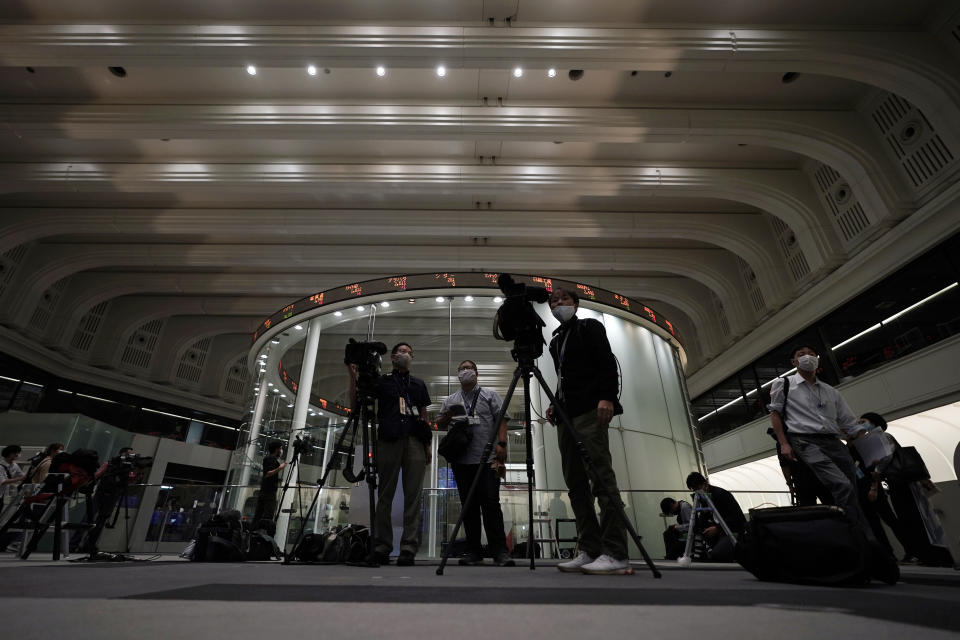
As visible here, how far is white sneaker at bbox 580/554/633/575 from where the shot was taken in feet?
7.96

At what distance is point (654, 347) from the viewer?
327 inches

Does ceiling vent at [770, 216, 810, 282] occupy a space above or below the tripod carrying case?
above

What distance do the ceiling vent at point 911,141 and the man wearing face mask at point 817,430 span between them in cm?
814

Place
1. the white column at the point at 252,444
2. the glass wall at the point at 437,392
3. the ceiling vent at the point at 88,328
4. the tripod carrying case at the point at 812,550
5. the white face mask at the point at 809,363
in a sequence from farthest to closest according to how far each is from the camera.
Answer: the ceiling vent at the point at 88,328 → the white column at the point at 252,444 → the glass wall at the point at 437,392 → the white face mask at the point at 809,363 → the tripod carrying case at the point at 812,550

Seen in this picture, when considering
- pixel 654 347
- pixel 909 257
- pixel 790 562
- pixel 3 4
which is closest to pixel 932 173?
pixel 909 257

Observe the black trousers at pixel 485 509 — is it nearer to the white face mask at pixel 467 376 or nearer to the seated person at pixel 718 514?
the white face mask at pixel 467 376

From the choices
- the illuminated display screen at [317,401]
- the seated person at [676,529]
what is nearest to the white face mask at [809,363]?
the seated person at [676,529]

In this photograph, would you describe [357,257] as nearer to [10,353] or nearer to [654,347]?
[654,347]

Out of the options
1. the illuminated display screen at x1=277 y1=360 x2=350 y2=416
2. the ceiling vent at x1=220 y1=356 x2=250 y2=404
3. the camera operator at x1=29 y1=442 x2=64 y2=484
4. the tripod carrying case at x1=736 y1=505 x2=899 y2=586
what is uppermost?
the ceiling vent at x1=220 y1=356 x2=250 y2=404

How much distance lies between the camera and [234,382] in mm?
19266

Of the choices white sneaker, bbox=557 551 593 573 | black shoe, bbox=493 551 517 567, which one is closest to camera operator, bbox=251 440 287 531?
black shoe, bbox=493 551 517 567

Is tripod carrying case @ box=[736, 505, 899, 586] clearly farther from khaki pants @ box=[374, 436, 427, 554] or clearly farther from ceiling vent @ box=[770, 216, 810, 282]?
ceiling vent @ box=[770, 216, 810, 282]

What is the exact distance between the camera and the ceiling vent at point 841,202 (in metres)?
10.1

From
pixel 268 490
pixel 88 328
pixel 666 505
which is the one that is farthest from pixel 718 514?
pixel 88 328
